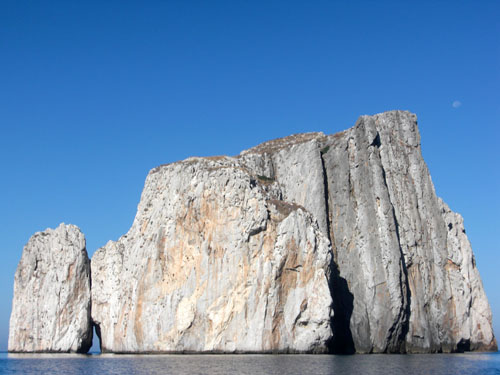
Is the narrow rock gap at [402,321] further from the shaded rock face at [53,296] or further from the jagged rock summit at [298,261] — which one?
the shaded rock face at [53,296]

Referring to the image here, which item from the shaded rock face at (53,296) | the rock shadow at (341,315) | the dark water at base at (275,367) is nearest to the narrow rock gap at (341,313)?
the rock shadow at (341,315)

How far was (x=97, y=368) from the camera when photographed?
135 ft

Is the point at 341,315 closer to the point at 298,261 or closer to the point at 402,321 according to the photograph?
the point at 402,321

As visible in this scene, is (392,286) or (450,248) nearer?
(392,286)

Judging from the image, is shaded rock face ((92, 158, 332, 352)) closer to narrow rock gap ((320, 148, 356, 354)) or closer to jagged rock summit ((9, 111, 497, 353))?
jagged rock summit ((9, 111, 497, 353))

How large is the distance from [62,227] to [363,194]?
34093mm

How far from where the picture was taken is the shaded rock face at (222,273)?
5119 centimetres

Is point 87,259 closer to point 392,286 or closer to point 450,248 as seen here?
point 392,286

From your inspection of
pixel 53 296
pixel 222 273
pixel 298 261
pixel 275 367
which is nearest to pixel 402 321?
pixel 298 261

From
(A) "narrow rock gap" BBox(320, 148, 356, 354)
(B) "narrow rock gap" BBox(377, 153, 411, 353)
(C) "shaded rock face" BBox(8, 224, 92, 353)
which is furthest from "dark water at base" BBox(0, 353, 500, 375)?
(C) "shaded rock face" BBox(8, 224, 92, 353)

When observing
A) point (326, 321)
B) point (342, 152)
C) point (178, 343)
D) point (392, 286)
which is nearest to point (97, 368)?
point (178, 343)

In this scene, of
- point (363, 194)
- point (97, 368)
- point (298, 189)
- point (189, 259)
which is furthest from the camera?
point (298, 189)

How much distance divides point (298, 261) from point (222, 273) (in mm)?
6910

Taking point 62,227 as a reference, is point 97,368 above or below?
below
